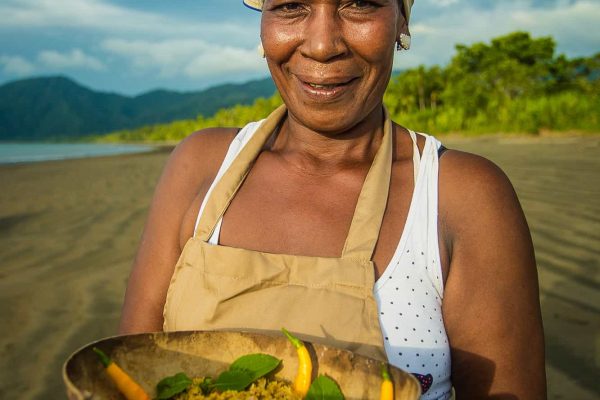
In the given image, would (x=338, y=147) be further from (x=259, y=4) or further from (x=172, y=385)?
(x=172, y=385)

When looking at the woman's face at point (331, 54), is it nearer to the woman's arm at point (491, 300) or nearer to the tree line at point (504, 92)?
the woman's arm at point (491, 300)

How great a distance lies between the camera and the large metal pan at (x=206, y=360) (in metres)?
0.96

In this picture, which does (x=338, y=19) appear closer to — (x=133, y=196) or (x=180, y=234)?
(x=180, y=234)

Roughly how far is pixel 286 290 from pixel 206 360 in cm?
32

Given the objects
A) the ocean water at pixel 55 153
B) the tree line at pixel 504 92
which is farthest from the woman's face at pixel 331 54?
the ocean water at pixel 55 153

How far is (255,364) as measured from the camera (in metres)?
1.07

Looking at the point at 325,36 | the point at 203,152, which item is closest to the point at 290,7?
the point at 325,36

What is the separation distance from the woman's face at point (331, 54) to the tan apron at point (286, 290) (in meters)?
0.28

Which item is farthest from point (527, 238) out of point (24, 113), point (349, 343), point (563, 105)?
point (24, 113)

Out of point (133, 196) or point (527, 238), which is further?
point (133, 196)

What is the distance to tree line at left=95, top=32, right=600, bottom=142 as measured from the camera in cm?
1714

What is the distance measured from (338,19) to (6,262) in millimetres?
4524

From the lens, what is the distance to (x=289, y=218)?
165 centimetres

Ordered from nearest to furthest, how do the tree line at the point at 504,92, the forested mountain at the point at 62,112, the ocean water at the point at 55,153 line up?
the tree line at the point at 504,92 < the ocean water at the point at 55,153 < the forested mountain at the point at 62,112
